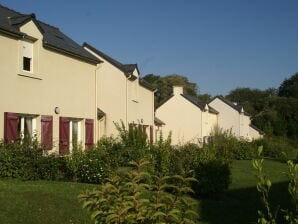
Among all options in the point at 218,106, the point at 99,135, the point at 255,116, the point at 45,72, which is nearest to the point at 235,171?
the point at 99,135

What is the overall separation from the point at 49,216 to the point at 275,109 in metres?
70.1

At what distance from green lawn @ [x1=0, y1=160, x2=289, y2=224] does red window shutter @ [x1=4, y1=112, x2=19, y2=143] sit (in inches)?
147

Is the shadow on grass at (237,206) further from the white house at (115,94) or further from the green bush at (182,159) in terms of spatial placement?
the white house at (115,94)

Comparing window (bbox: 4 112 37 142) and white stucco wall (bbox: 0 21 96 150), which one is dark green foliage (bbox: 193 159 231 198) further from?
white stucco wall (bbox: 0 21 96 150)

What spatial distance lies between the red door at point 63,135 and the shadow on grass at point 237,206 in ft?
26.4

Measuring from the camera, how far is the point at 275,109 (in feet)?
248

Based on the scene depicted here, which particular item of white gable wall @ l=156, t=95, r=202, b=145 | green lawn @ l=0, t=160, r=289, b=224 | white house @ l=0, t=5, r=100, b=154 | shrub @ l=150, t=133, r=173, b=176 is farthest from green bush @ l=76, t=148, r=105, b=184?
white gable wall @ l=156, t=95, r=202, b=145

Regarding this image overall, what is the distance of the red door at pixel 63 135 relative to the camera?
20316 mm

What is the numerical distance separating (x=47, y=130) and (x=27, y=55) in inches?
128

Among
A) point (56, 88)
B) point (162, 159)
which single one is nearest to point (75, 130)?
point (56, 88)

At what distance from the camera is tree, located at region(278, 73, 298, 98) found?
306 ft

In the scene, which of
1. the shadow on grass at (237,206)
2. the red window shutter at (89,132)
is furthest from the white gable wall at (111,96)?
the shadow on grass at (237,206)

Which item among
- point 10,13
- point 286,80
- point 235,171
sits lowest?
point 235,171

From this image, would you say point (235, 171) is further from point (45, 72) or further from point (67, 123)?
point (45, 72)
